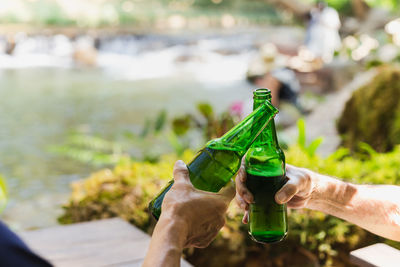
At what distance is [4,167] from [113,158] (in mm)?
2585

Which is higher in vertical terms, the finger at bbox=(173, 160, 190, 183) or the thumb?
the finger at bbox=(173, 160, 190, 183)

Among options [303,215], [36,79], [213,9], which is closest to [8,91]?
[36,79]

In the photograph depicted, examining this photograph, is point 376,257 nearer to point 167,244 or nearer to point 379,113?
point 167,244

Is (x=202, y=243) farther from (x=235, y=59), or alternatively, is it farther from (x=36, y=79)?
(x=235, y=59)

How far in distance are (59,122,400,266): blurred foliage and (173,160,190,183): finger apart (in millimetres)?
1654

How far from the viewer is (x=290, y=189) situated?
3.77ft

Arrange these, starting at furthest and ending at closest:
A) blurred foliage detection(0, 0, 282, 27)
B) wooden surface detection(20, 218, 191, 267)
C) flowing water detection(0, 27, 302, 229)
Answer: blurred foliage detection(0, 0, 282, 27) < flowing water detection(0, 27, 302, 229) < wooden surface detection(20, 218, 191, 267)

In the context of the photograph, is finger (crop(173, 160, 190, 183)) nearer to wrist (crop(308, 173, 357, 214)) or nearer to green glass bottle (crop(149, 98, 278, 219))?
green glass bottle (crop(149, 98, 278, 219))

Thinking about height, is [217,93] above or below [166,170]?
below

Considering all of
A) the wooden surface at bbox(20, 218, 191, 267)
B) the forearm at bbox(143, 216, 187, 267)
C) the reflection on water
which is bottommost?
the reflection on water

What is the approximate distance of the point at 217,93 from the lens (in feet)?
39.2

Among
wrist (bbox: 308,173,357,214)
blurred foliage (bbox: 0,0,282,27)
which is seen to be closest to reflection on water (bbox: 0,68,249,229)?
wrist (bbox: 308,173,357,214)

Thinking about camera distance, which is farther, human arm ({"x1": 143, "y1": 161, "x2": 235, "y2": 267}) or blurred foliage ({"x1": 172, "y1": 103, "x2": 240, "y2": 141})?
blurred foliage ({"x1": 172, "y1": 103, "x2": 240, "y2": 141})

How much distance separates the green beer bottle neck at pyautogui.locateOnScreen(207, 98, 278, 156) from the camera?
1078mm
